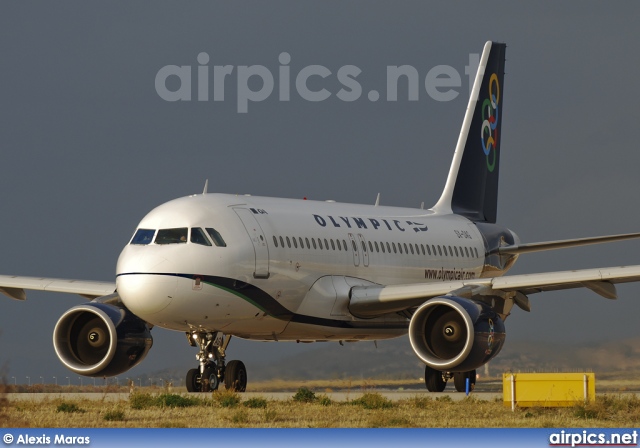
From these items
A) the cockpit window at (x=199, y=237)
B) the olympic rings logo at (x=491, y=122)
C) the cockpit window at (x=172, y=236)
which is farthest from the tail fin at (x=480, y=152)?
the cockpit window at (x=172, y=236)

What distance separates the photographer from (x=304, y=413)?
23.8 m

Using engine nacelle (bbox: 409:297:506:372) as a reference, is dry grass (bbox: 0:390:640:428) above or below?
below

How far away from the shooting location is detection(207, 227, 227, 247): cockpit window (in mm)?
28141

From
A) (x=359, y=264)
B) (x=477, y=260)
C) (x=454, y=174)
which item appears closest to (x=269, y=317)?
(x=359, y=264)

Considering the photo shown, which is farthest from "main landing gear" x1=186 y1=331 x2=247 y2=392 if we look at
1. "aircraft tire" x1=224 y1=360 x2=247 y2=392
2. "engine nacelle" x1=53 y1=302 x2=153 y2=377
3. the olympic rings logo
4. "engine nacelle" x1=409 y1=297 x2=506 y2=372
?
the olympic rings logo

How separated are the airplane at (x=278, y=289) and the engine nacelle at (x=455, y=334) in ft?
0.09

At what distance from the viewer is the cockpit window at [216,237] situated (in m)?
28.1

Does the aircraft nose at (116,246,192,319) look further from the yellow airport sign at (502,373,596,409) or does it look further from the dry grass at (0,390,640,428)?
the yellow airport sign at (502,373,596,409)

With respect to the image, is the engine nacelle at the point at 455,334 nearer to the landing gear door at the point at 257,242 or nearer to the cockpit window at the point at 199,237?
the landing gear door at the point at 257,242

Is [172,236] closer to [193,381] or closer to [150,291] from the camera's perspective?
[150,291]

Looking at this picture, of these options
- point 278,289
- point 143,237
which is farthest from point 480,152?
point 143,237

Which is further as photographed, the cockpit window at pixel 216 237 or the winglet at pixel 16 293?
the winglet at pixel 16 293

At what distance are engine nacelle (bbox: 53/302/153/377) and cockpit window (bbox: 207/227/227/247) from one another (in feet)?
9.98

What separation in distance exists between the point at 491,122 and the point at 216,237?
57.4 feet
